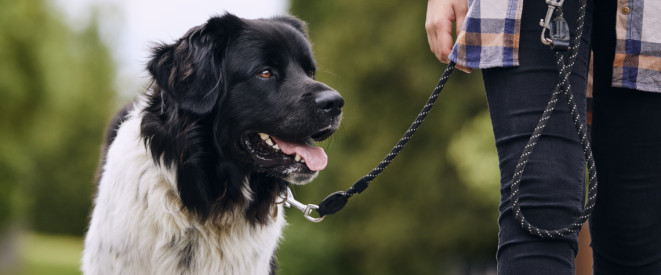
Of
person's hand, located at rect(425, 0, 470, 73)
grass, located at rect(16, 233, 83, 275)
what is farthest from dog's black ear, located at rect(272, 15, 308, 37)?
grass, located at rect(16, 233, 83, 275)

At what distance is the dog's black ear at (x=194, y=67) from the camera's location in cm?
317

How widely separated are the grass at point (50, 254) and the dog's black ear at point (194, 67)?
19.0 m

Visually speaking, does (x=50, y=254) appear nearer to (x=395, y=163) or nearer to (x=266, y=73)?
(x=395, y=163)

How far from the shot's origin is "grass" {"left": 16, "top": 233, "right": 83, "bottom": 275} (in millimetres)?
27391

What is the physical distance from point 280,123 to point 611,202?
1.43m

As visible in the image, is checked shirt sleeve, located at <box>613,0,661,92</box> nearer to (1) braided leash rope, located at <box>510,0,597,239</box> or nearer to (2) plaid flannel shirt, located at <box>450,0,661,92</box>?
(2) plaid flannel shirt, located at <box>450,0,661,92</box>

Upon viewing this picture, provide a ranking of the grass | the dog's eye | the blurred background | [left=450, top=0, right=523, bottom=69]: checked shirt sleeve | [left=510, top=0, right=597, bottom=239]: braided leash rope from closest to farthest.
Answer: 1. [left=510, top=0, right=597, bottom=239]: braided leash rope
2. [left=450, top=0, right=523, bottom=69]: checked shirt sleeve
3. the dog's eye
4. the blurred background
5. the grass

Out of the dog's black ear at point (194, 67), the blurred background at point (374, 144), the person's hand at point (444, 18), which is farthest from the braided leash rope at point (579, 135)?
the blurred background at point (374, 144)

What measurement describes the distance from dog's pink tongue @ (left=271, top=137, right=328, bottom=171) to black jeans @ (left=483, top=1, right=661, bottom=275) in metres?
1.18

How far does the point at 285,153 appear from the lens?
326 centimetres

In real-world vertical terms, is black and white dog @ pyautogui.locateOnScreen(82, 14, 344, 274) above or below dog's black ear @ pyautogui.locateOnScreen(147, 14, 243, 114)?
below

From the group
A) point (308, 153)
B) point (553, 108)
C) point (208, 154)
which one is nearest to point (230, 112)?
point (208, 154)

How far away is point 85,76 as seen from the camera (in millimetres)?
37000

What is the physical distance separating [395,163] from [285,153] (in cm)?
1376
